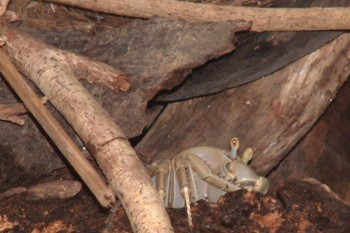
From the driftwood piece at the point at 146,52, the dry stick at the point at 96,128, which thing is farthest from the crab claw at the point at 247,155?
the dry stick at the point at 96,128

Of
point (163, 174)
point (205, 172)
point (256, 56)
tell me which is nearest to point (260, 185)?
point (205, 172)

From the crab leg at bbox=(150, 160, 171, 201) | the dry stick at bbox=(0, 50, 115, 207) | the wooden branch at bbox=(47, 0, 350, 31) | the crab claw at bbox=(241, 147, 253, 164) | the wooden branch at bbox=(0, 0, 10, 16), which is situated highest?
the wooden branch at bbox=(47, 0, 350, 31)

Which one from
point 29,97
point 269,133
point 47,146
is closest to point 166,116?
point 269,133

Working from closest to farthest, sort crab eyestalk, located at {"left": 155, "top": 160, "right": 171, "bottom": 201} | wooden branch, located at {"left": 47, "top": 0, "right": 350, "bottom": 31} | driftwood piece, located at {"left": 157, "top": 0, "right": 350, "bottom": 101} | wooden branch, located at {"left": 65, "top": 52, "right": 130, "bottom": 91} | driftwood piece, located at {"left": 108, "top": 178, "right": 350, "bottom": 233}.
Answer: driftwood piece, located at {"left": 108, "top": 178, "right": 350, "bottom": 233} < wooden branch, located at {"left": 65, "top": 52, "right": 130, "bottom": 91} < wooden branch, located at {"left": 47, "top": 0, "right": 350, "bottom": 31} < driftwood piece, located at {"left": 157, "top": 0, "right": 350, "bottom": 101} < crab eyestalk, located at {"left": 155, "top": 160, "right": 171, "bottom": 201}

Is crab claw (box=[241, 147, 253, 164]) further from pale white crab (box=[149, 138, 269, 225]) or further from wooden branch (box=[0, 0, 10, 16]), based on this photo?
wooden branch (box=[0, 0, 10, 16])

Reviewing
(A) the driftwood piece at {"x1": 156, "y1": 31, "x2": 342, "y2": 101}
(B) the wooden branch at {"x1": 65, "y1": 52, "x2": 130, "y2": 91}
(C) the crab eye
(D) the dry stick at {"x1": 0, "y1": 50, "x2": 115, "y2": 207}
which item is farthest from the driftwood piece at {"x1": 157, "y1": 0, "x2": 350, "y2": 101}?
(D) the dry stick at {"x1": 0, "y1": 50, "x2": 115, "y2": 207}

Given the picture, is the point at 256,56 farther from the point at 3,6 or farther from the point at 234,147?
the point at 3,6

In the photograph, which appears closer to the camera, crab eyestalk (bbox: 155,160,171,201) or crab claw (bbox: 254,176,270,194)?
crab claw (bbox: 254,176,270,194)
